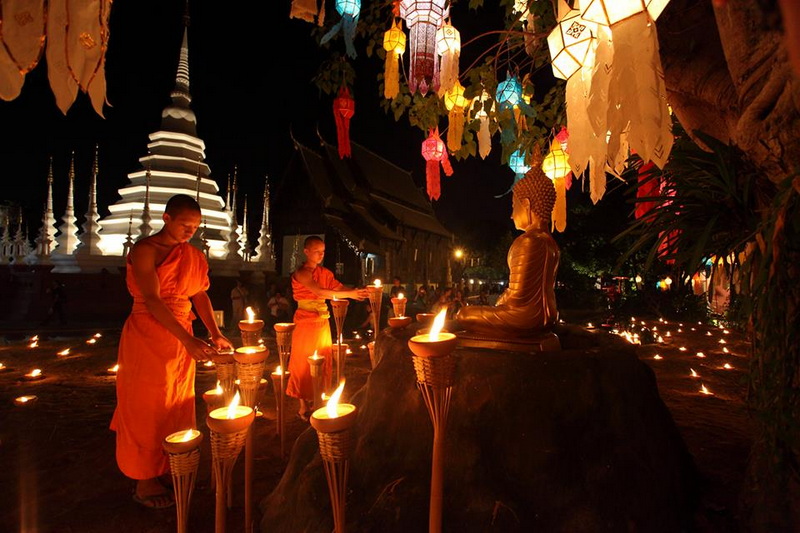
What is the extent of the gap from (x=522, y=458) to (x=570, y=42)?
2.93 m

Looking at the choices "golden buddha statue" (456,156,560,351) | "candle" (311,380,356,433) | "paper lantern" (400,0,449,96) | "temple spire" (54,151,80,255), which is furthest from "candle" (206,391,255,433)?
"temple spire" (54,151,80,255)

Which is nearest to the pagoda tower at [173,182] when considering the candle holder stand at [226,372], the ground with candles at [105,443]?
the ground with candles at [105,443]

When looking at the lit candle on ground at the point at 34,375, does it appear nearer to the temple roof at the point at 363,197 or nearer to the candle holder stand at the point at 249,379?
the candle holder stand at the point at 249,379

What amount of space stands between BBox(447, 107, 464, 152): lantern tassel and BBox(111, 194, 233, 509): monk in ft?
12.7

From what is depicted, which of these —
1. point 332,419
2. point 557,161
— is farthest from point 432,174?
point 332,419

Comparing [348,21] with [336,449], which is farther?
[348,21]

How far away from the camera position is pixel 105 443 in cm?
412

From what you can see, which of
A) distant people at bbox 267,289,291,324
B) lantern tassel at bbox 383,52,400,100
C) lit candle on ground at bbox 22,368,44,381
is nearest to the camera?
lantern tassel at bbox 383,52,400,100

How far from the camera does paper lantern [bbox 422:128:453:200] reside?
7688mm

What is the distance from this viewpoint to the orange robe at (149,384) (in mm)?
2922

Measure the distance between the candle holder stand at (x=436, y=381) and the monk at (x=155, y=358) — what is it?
169cm

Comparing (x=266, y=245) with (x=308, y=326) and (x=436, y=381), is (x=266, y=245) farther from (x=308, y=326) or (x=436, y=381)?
(x=436, y=381)

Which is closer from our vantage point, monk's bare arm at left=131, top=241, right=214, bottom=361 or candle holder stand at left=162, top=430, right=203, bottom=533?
candle holder stand at left=162, top=430, right=203, bottom=533

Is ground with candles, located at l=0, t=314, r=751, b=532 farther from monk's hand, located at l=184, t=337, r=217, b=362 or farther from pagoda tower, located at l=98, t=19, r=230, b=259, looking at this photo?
pagoda tower, located at l=98, t=19, r=230, b=259
